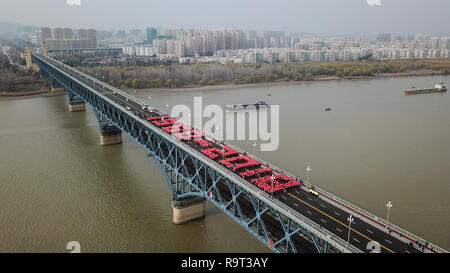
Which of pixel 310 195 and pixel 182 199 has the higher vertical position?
pixel 310 195

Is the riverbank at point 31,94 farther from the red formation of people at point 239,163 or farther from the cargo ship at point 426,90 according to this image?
the cargo ship at point 426,90

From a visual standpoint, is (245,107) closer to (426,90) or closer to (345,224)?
(345,224)

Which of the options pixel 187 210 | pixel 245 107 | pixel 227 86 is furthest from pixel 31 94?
pixel 187 210

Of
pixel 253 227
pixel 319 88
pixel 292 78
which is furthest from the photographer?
pixel 292 78

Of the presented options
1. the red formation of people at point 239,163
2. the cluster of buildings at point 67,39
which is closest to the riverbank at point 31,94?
the red formation of people at point 239,163

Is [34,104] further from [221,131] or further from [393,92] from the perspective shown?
[393,92]

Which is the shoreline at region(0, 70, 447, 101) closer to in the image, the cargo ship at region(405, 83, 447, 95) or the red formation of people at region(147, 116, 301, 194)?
the cargo ship at region(405, 83, 447, 95)

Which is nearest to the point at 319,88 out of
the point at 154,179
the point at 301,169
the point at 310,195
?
the point at 301,169
